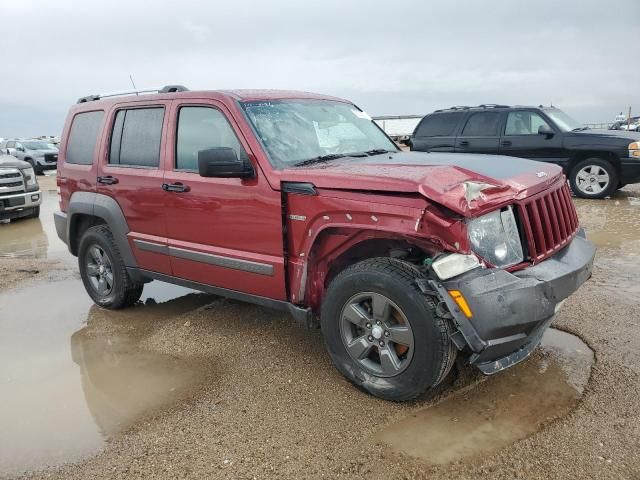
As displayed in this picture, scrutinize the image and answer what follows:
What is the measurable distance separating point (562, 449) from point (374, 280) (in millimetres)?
1292

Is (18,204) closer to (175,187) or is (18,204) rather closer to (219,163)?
(175,187)

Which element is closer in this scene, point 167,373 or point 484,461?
point 484,461

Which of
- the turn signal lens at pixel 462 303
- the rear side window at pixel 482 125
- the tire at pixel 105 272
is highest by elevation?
the rear side window at pixel 482 125

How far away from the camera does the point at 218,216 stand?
3.87 meters

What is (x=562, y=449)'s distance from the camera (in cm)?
270

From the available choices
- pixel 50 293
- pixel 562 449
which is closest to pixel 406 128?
pixel 50 293

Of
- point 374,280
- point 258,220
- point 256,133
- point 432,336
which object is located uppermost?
point 256,133

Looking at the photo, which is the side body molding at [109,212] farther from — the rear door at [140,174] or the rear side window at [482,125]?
the rear side window at [482,125]

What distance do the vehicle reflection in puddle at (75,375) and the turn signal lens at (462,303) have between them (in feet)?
6.30

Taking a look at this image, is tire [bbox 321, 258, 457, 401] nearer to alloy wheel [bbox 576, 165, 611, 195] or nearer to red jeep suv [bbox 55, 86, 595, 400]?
red jeep suv [bbox 55, 86, 595, 400]

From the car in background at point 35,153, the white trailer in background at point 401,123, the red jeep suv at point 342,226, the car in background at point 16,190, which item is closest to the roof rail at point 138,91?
the red jeep suv at point 342,226

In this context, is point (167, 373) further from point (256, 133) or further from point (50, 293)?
point (50, 293)

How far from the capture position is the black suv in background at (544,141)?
10.1 meters

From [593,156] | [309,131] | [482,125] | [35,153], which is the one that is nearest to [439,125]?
[482,125]
